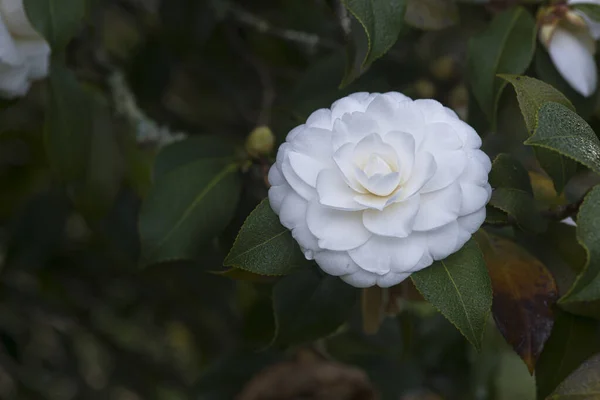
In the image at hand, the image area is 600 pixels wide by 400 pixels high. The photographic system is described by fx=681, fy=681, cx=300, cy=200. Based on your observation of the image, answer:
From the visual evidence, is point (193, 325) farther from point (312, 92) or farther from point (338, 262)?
point (338, 262)

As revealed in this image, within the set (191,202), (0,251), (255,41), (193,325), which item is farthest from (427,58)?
(0,251)

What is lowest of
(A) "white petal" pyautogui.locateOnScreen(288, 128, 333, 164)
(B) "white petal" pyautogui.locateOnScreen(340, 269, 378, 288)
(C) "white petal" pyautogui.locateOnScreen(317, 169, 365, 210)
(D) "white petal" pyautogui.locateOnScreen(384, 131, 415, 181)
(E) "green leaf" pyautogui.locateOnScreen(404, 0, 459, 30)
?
(B) "white petal" pyautogui.locateOnScreen(340, 269, 378, 288)

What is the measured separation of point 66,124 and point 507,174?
1.63 ft

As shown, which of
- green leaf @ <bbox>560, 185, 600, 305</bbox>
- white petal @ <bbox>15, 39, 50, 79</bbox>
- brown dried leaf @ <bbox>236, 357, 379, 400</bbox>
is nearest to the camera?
green leaf @ <bbox>560, 185, 600, 305</bbox>

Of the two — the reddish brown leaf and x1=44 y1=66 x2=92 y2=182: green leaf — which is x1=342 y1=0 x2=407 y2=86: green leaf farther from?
x1=44 y1=66 x2=92 y2=182: green leaf

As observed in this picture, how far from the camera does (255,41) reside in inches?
45.7

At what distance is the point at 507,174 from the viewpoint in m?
0.55

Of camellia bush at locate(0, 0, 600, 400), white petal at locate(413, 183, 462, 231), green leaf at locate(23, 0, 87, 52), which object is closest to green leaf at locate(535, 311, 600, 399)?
camellia bush at locate(0, 0, 600, 400)

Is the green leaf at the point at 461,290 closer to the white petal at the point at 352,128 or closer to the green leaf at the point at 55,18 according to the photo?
the white petal at the point at 352,128

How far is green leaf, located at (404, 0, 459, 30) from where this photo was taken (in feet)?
2.37

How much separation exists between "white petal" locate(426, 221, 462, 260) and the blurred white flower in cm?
29

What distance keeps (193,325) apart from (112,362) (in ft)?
0.65

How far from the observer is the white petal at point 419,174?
1.57 feet

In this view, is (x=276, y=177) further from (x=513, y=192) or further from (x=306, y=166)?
(x=513, y=192)
